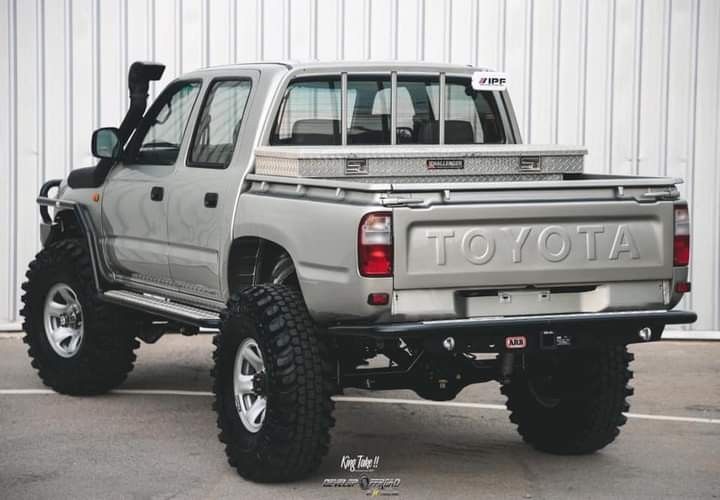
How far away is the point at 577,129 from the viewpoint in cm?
1231

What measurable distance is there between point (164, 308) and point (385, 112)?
1.67m

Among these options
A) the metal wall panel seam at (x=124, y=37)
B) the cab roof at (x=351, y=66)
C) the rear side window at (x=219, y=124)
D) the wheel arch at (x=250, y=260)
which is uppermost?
the metal wall panel seam at (x=124, y=37)

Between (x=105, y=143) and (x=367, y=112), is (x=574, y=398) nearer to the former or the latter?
(x=367, y=112)

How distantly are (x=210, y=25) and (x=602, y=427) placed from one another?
6.10 meters

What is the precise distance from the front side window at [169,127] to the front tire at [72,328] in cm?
85

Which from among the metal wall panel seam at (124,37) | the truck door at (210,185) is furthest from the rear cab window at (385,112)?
the metal wall panel seam at (124,37)

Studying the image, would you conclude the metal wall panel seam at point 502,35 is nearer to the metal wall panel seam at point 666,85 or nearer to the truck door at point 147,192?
the metal wall panel seam at point 666,85

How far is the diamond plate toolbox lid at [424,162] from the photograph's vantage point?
711cm

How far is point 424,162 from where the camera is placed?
743 centimetres

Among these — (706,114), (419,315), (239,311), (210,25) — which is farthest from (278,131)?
(706,114)

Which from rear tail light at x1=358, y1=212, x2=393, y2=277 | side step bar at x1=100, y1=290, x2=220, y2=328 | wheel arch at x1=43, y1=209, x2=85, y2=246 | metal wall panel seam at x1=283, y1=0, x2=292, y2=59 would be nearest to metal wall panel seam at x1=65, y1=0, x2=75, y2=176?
metal wall panel seam at x1=283, y1=0, x2=292, y2=59

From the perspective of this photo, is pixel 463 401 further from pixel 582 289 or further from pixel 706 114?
pixel 706 114

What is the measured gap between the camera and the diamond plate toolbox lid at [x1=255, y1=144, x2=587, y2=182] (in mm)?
7109

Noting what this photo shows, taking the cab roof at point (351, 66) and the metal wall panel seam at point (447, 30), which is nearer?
the cab roof at point (351, 66)
